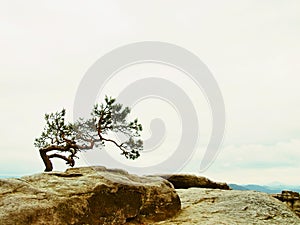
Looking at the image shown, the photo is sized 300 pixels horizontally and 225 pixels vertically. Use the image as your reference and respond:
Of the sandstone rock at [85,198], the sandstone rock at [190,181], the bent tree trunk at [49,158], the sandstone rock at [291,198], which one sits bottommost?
the sandstone rock at [85,198]

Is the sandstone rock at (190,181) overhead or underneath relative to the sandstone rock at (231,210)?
overhead

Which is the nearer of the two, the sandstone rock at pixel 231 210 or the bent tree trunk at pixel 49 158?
the sandstone rock at pixel 231 210

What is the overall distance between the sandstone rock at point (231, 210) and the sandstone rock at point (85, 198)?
0.59 metres

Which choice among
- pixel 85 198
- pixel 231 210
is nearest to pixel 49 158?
pixel 85 198

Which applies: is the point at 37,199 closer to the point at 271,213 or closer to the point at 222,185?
the point at 271,213

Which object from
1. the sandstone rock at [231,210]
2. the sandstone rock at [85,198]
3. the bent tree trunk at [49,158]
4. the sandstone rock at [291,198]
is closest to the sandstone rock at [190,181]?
the sandstone rock at [291,198]

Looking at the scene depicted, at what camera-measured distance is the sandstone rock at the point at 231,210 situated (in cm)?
903

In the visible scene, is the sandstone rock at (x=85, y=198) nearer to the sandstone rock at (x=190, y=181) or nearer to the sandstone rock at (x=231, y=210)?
the sandstone rock at (x=231, y=210)

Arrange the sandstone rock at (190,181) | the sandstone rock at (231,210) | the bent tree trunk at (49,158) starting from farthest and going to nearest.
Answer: the bent tree trunk at (49,158), the sandstone rock at (190,181), the sandstone rock at (231,210)

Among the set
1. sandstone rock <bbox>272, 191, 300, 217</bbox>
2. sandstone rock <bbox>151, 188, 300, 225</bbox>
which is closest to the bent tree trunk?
sandstone rock <bbox>151, 188, 300, 225</bbox>

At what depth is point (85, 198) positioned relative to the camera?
841 centimetres

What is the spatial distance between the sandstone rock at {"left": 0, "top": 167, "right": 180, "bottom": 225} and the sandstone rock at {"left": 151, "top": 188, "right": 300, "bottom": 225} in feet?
1.93

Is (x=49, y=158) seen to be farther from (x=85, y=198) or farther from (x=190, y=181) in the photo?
(x=85, y=198)

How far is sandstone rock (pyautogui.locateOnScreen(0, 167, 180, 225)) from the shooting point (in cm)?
754
